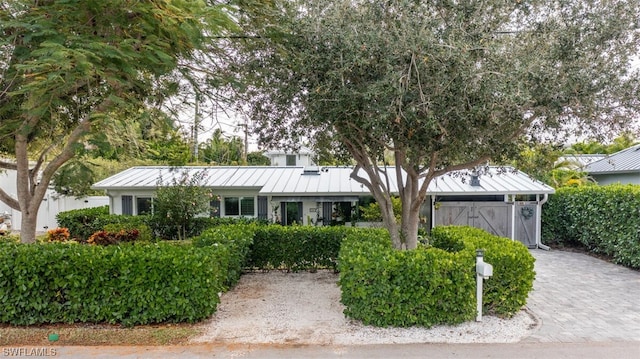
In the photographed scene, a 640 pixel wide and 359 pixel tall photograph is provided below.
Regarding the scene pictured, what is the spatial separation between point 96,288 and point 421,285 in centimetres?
481

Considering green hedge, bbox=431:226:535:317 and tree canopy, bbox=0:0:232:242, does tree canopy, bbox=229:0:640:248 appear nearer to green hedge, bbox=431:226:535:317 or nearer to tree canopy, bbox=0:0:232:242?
tree canopy, bbox=0:0:232:242

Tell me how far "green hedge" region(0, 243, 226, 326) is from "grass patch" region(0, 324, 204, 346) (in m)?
0.11

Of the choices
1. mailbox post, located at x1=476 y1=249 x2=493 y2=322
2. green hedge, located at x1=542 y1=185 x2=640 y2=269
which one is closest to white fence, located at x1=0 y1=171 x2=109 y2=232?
mailbox post, located at x1=476 y1=249 x2=493 y2=322

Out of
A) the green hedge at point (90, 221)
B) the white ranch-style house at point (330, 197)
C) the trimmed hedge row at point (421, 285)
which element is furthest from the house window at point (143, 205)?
the trimmed hedge row at point (421, 285)

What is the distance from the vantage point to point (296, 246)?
926 centimetres

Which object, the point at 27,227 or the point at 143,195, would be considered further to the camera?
the point at 143,195

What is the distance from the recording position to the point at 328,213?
1416 cm

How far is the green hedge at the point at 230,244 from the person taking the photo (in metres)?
7.09

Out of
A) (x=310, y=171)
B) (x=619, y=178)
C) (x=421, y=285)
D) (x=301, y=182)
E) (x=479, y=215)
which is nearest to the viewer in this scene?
(x=421, y=285)

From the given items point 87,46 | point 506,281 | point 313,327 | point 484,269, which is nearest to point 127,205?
point 87,46

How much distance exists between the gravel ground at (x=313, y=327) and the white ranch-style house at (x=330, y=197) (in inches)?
249

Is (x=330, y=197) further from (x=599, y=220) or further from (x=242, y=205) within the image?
(x=599, y=220)

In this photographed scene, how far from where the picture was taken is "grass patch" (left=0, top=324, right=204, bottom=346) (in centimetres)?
518

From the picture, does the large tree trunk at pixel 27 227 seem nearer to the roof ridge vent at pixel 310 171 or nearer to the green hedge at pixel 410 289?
the green hedge at pixel 410 289
